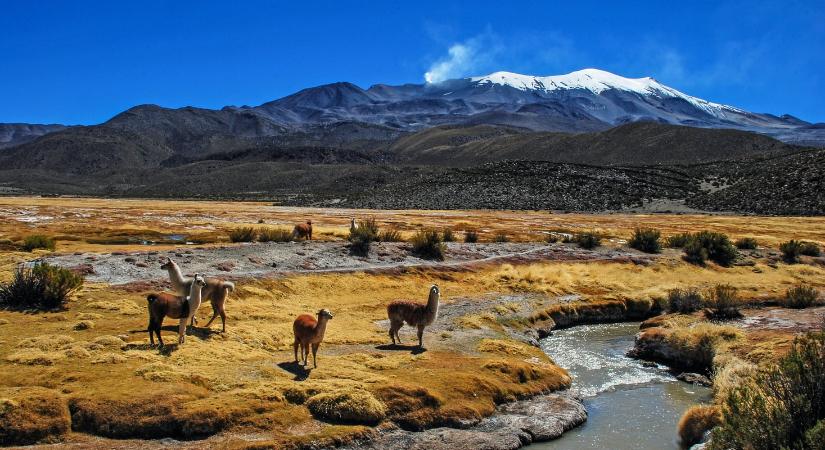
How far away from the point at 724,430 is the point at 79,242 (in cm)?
3317

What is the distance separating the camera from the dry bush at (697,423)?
44.9ft

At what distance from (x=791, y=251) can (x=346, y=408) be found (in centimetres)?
3806

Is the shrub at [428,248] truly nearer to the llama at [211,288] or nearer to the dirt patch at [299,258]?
the dirt patch at [299,258]

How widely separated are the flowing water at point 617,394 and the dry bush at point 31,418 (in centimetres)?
970

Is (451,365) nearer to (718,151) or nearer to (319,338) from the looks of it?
(319,338)

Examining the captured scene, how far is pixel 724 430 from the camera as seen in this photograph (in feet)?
33.9

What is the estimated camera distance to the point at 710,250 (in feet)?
131

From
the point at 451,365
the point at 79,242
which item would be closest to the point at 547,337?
the point at 451,365

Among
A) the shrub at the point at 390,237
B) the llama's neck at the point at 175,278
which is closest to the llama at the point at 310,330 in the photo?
the llama's neck at the point at 175,278

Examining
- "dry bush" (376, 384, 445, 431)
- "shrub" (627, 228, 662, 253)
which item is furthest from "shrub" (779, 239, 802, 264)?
"dry bush" (376, 384, 445, 431)

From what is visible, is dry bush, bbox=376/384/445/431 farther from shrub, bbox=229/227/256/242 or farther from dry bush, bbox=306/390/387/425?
shrub, bbox=229/227/256/242

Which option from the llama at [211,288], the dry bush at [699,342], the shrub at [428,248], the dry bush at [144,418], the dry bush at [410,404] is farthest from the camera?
the shrub at [428,248]

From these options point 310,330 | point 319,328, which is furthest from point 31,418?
point 319,328

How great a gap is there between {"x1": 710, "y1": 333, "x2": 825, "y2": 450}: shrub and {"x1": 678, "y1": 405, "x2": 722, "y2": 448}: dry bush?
3003 millimetres
